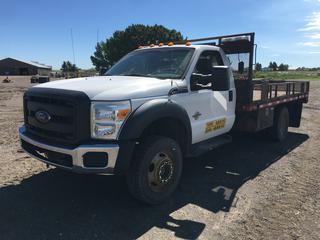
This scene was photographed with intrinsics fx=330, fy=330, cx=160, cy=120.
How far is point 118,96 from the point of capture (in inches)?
145

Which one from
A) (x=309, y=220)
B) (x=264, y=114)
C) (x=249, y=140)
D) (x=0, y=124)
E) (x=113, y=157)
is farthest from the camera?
(x=0, y=124)

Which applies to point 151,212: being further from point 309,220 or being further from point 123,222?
point 309,220

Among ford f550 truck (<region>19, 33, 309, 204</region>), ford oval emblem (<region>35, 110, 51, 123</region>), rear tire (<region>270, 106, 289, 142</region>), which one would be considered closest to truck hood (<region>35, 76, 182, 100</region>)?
ford f550 truck (<region>19, 33, 309, 204</region>)

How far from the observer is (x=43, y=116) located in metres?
3.97

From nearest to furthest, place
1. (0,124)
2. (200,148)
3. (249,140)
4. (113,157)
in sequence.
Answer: (113,157)
(200,148)
(249,140)
(0,124)

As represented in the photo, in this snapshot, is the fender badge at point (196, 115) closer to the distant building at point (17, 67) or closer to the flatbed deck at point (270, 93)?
the flatbed deck at point (270, 93)

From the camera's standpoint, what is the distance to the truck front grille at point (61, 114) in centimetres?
360

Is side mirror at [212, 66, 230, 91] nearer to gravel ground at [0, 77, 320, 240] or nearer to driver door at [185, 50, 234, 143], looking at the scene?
driver door at [185, 50, 234, 143]

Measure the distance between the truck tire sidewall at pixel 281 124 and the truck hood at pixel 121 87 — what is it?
4.14 meters

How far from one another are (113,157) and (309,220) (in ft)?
7.98

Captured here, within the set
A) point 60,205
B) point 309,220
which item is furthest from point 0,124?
point 309,220

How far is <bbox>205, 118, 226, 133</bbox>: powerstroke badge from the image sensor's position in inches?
202

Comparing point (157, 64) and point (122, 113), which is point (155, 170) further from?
point (157, 64)

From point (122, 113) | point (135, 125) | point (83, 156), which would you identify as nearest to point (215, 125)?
point (135, 125)
